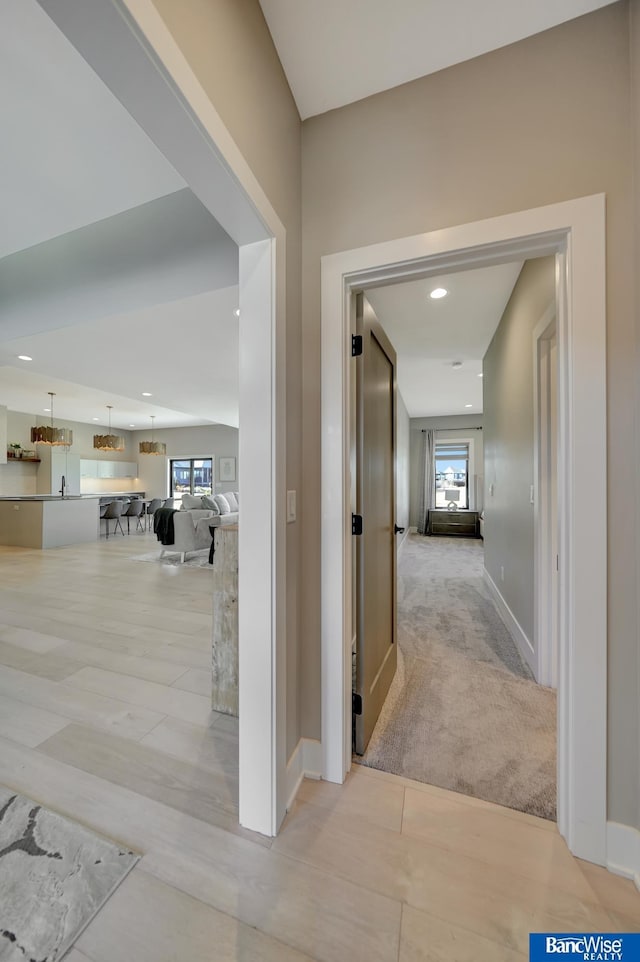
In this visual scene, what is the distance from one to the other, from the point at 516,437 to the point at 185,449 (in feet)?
30.7

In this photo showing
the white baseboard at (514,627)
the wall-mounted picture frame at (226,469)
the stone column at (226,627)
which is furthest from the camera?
the wall-mounted picture frame at (226,469)

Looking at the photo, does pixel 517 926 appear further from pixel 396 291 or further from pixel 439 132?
pixel 396 291

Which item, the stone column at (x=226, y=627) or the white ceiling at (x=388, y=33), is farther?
the stone column at (x=226, y=627)

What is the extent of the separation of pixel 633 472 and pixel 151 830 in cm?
196

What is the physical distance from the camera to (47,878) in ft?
3.51

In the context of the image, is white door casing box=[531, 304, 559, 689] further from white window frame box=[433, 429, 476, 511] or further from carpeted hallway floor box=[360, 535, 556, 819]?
white window frame box=[433, 429, 476, 511]

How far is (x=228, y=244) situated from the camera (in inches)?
74.4

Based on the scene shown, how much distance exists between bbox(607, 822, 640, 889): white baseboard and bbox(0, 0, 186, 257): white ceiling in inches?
121

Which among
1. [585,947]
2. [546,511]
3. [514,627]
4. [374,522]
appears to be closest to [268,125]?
[374,522]

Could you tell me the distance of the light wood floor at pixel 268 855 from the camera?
93 cm

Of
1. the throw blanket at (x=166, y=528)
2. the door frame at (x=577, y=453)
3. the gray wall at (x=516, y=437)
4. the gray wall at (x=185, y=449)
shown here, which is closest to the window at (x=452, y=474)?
the gray wall at (x=516, y=437)

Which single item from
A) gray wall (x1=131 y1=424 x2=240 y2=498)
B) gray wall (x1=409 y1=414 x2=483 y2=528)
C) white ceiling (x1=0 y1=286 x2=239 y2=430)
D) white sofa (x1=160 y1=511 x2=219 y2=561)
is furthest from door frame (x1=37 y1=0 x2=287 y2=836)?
gray wall (x1=131 y1=424 x2=240 y2=498)

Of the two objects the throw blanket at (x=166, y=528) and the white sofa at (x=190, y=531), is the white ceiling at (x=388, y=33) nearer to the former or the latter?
the white sofa at (x=190, y=531)

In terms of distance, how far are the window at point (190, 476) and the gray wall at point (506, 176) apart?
918 cm
